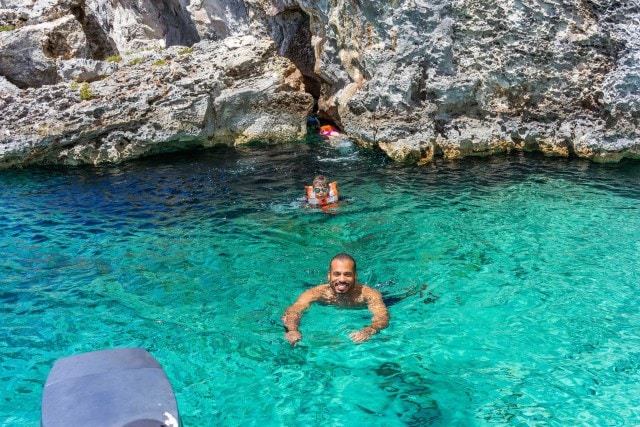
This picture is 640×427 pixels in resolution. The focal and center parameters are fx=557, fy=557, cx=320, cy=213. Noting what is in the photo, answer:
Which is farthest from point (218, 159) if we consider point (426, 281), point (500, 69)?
point (426, 281)

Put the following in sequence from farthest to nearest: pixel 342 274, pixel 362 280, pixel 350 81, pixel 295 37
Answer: pixel 295 37, pixel 350 81, pixel 362 280, pixel 342 274

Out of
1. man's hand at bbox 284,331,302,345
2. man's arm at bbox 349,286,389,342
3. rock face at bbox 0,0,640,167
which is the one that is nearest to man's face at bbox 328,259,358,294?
man's arm at bbox 349,286,389,342

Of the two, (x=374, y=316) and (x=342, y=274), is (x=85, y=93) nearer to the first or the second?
(x=342, y=274)

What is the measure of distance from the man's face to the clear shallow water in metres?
0.54

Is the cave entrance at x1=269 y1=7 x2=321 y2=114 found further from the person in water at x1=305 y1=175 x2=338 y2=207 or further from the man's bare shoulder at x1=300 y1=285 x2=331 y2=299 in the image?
the man's bare shoulder at x1=300 y1=285 x2=331 y2=299

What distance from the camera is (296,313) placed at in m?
6.50

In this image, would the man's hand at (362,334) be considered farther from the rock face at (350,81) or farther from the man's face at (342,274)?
the rock face at (350,81)

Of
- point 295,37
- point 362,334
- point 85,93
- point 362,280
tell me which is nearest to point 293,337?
point 362,334

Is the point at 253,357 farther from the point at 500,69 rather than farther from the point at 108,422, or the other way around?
the point at 500,69

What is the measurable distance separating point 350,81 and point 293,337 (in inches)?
449

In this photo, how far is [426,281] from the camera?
7598 millimetres

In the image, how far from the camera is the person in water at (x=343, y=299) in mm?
6223

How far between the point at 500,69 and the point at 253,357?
10.0 meters

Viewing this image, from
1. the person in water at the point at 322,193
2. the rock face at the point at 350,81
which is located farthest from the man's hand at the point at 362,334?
the rock face at the point at 350,81
